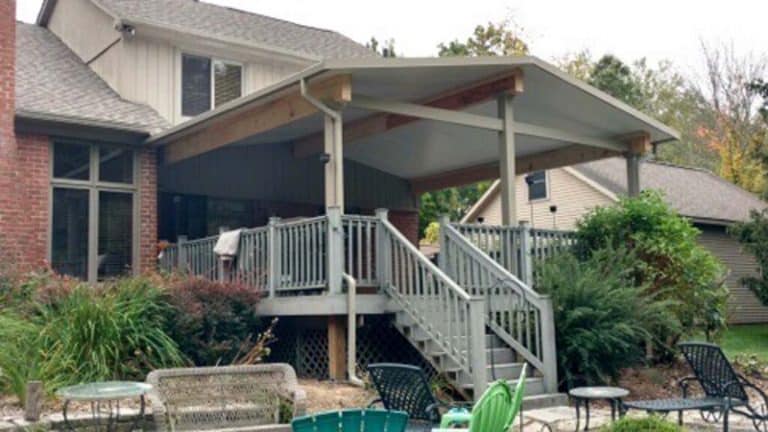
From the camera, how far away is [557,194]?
70.3ft

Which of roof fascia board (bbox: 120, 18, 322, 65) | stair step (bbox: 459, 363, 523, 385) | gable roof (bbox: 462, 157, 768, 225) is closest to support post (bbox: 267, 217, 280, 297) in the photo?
stair step (bbox: 459, 363, 523, 385)

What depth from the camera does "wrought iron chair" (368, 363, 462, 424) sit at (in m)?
5.79

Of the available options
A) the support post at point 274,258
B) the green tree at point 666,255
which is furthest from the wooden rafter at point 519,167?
the support post at point 274,258

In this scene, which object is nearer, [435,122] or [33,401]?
[33,401]

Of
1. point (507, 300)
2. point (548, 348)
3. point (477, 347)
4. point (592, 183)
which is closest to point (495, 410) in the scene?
point (477, 347)

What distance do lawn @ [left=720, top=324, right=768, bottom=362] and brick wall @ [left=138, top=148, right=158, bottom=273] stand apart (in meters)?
9.12

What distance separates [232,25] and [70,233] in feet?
19.9

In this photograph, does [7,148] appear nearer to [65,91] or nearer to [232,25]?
[65,91]

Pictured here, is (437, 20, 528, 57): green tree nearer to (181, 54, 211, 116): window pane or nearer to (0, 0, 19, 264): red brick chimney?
(181, 54, 211, 116): window pane

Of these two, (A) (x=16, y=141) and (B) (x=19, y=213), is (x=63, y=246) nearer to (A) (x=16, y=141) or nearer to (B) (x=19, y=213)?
(B) (x=19, y=213)

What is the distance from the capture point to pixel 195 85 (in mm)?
14250

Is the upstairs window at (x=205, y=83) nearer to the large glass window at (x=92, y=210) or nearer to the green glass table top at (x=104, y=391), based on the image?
the large glass window at (x=92, y=210)

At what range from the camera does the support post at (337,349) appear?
8.80 m

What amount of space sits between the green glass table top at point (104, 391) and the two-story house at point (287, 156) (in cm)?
317
